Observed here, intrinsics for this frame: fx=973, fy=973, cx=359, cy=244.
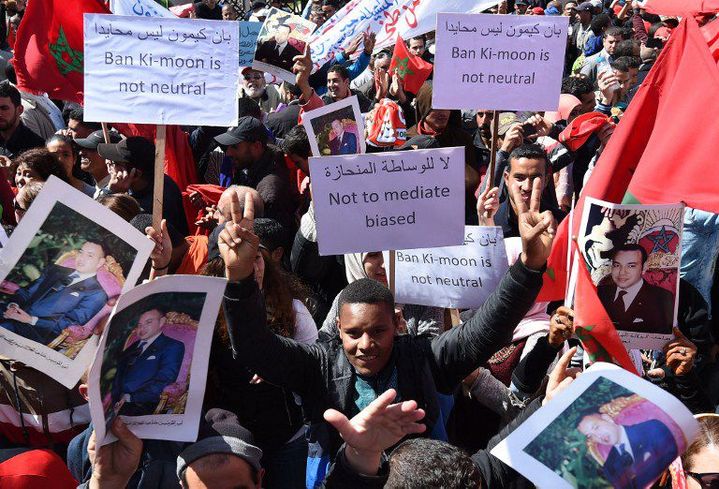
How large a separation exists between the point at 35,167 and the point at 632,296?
3690mm

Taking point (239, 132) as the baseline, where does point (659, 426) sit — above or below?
above

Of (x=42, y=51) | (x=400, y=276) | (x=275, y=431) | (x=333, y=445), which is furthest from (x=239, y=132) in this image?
(x=333, y=445)

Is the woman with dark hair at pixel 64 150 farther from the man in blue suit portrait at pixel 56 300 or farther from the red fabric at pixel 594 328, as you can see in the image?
the red fabric at pixel 594 328

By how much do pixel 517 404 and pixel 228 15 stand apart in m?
11.8

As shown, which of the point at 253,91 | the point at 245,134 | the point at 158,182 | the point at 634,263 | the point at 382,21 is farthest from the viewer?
the point at 253,91

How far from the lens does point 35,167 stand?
5.76 m

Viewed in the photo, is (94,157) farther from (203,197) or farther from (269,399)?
(269,399)

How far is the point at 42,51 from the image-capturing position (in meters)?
7.10

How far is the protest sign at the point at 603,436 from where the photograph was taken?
88.4 inches

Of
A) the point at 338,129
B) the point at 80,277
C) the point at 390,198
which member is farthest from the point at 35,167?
the point at 80,277

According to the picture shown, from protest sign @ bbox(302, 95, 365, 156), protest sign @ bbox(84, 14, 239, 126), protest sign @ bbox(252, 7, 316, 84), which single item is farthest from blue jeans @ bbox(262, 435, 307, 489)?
protest sign @ bbox(252, 7, 316, 84)

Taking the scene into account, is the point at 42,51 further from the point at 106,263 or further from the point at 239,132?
the point at 106,263

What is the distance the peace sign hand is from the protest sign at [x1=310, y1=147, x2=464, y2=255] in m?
0.81

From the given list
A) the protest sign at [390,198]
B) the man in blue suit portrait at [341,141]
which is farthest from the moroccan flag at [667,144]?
the man in blue suit portrait at [341,141]
